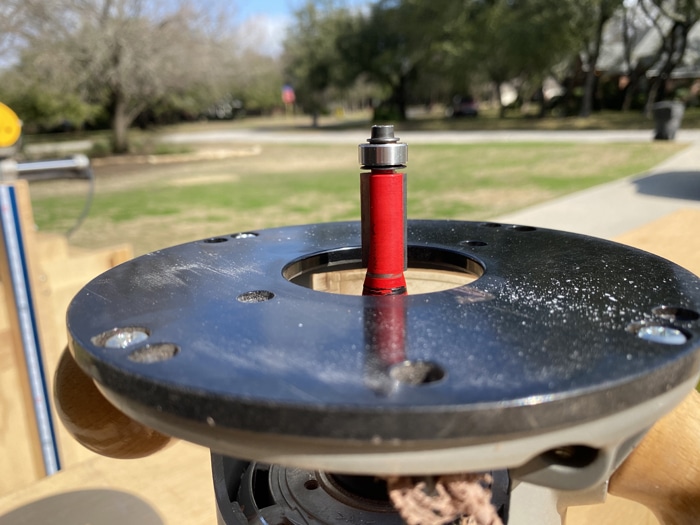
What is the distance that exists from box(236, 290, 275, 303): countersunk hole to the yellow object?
2282mm

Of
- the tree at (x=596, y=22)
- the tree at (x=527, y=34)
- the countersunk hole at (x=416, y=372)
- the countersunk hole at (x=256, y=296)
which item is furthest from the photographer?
the tree at (x=527, y=34)

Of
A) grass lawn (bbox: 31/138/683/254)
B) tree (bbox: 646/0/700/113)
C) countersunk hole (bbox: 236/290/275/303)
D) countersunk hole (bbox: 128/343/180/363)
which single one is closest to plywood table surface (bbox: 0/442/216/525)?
countersunk hole (bbox: 236/290/275/303)

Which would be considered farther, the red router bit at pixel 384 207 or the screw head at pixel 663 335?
the red router bit at pixel 384 207

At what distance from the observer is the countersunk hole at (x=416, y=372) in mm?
635

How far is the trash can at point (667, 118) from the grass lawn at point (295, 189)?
18.9 inches

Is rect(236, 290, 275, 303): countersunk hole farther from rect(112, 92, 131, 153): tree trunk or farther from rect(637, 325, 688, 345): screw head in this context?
rect(112, 92, 131, 153): tree trunk

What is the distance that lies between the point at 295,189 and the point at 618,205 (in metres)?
4.65

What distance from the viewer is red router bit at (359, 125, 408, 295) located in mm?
934

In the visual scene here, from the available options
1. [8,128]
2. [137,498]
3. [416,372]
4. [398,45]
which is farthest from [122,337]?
[398,45]

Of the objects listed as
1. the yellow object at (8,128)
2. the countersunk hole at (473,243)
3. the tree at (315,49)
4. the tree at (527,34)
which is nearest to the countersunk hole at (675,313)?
the countersunk hole at (473,243)

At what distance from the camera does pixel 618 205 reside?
18.9 ft

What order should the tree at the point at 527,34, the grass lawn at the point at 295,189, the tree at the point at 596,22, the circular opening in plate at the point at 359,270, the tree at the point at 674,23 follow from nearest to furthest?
1. the circular opening in plate at the point at 359,270
2. the grass lawn at the point at 295,189
3. the tree at the point at 674,23
4. the tree at the point at 596,22
5. the tree at the point at 527,34

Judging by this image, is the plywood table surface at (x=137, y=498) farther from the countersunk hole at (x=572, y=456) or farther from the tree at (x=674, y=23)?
the tree at (x=674, y=23)

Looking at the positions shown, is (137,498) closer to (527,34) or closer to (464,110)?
(527,34)
